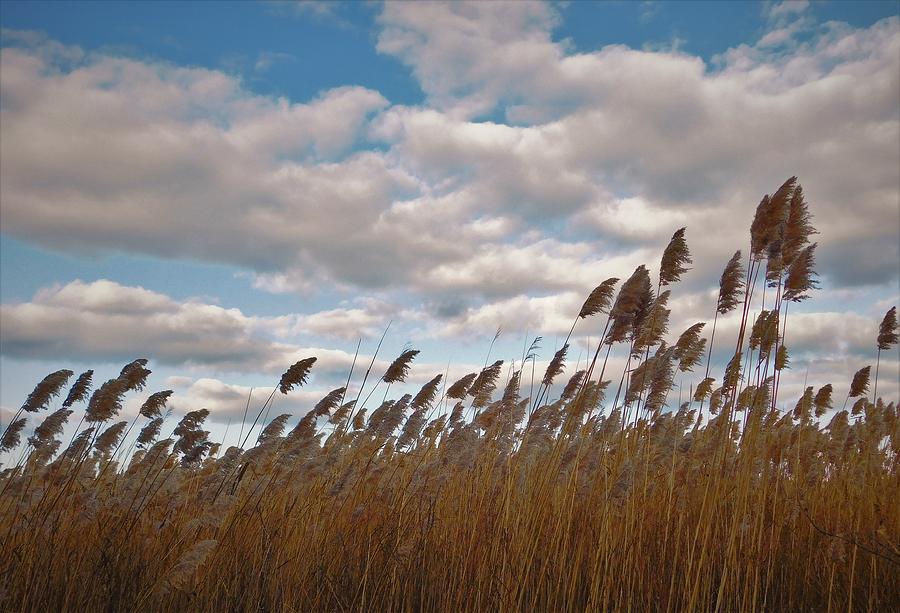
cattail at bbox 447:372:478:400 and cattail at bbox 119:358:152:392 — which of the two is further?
cattail at bbox 447:372:478:400

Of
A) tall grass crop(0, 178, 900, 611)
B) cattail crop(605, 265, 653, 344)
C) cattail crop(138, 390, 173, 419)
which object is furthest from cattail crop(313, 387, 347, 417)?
cattail crop(605, 265, 653, 344)

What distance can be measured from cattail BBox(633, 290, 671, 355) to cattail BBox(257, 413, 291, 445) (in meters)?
2.61

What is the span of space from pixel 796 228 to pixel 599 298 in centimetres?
142

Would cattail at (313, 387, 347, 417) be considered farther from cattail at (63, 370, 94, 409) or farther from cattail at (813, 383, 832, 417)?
cattail at (813, 383, 832, 417)

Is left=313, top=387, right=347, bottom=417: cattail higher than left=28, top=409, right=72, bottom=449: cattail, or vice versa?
left=313, top=387, right=347, bottom=417: cattail

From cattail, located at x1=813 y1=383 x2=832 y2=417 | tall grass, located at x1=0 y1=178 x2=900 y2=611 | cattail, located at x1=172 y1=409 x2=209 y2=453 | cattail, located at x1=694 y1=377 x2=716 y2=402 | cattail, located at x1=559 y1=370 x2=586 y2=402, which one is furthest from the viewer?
cattail, located at x1=813 y1=383 x2=832 y2=417

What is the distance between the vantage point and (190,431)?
4895 millimetres

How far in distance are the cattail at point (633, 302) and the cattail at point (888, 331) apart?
5085mm

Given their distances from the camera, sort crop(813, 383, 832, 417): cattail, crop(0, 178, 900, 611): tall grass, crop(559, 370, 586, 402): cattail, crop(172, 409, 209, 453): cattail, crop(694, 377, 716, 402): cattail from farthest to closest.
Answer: crop(813, 383, 832, 417): cattail → crop(694, 377, 716, 402): cattail → crop(559, 370, 586, 402): cattail → crop(172, 409, 209, 453): cattail → crop(0, 178, 900, 611): tall grass

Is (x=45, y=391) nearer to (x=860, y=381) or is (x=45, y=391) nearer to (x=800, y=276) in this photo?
(x=800, y=276)

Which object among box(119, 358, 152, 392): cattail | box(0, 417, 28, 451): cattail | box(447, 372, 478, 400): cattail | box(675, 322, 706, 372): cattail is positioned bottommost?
box(0, 417, 28, 451): cattail

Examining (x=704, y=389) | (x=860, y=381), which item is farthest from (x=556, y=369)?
(x=860, y=381)

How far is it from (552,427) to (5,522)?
4279 millimetres

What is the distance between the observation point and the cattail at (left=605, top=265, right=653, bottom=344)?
4.29 m
